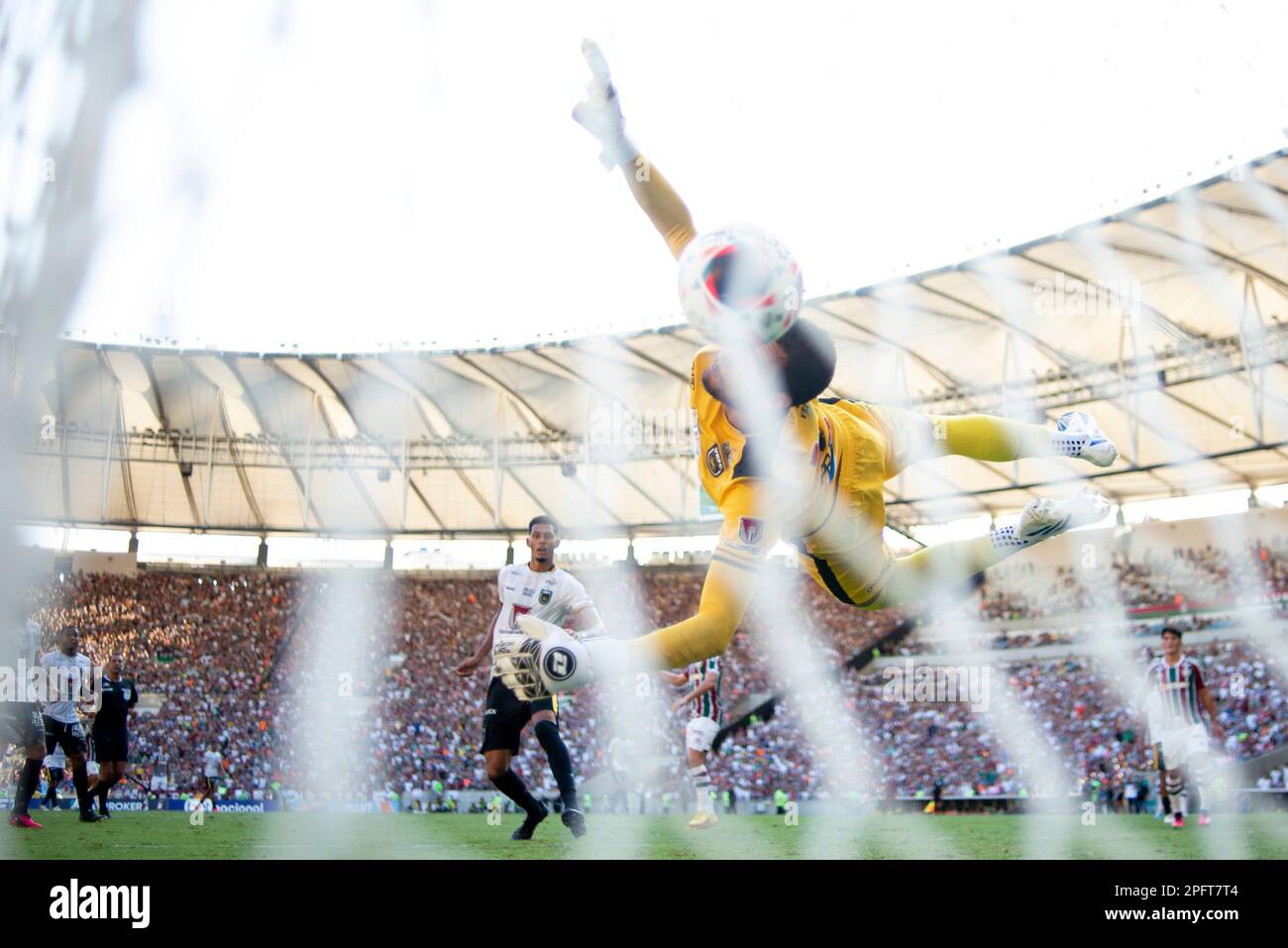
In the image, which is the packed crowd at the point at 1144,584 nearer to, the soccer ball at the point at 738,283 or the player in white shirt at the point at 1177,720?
the player in white shirt at the point at 1177,720

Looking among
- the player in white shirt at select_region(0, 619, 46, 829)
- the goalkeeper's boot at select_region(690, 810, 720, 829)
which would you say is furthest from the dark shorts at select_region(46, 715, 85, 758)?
the goalkeeper's boot at select_region(690, 810, 720, 829)

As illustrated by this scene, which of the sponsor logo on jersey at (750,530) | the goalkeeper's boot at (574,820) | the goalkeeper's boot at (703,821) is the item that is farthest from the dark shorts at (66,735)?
the sponsor logo on jersey at (750,530)

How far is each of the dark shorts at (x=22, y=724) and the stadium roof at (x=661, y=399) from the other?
42.3 feet

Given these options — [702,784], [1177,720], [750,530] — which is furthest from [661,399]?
[750,530]

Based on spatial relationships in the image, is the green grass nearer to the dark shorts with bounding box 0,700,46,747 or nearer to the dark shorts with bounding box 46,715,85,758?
the dark shorts with bounding box 46,715,85,758

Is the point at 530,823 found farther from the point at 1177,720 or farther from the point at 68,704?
the point at 1177,720

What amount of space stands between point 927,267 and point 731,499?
57.7 ft

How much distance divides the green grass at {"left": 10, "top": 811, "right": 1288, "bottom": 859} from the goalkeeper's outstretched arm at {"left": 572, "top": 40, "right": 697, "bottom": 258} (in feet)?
12.0

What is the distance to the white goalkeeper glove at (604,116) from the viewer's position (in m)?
4.57

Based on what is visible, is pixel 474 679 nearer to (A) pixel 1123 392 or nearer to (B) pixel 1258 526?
(A) pixel 1123 392
